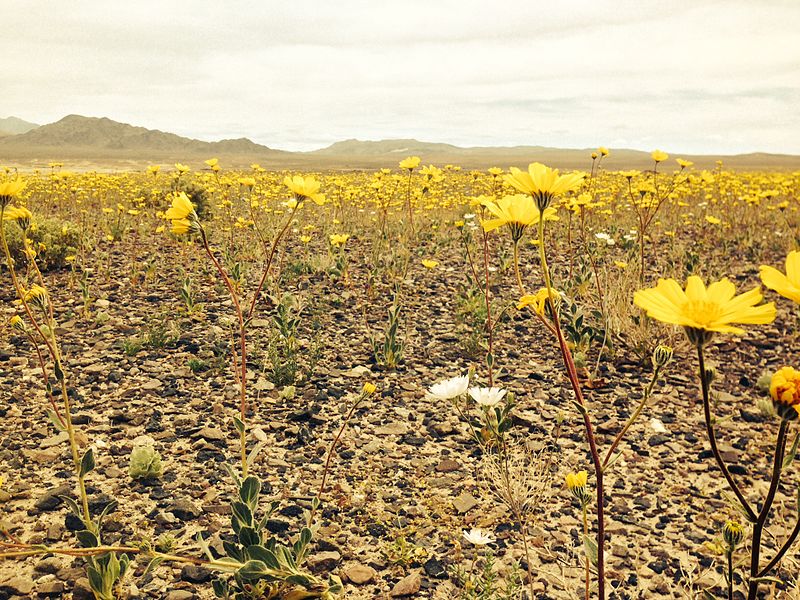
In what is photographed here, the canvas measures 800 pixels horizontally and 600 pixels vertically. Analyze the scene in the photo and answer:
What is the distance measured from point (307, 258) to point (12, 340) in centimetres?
336

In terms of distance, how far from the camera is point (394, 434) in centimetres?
342

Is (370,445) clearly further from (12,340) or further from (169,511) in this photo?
(12,340)

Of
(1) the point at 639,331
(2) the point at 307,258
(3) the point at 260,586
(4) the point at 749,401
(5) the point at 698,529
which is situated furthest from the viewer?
(2) the point at 307,258

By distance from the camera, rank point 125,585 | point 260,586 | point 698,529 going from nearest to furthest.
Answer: point 260,586, point 125,585, point 698,529

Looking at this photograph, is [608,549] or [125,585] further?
[608,549]

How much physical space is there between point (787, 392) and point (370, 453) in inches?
96.6

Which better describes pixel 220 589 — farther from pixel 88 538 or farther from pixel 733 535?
pixel 733 535

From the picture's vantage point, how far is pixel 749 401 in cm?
386

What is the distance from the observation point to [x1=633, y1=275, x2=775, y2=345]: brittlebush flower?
1071 mm

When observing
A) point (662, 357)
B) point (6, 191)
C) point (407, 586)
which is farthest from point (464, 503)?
point (6, 191)

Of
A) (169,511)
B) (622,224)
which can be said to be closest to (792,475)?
(169,511)

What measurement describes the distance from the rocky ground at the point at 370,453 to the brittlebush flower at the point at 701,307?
1.37 meters

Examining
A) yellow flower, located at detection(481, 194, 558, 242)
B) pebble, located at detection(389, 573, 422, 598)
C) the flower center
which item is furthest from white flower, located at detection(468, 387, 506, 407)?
the flower center

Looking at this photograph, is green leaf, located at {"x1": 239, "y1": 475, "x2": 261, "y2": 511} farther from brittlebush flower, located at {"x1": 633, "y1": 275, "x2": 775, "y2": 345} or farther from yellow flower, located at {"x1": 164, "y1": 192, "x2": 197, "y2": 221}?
brittlebush flower, located at {"x1": 633, "y1": 275, "x2": 775, "y2": 345}
